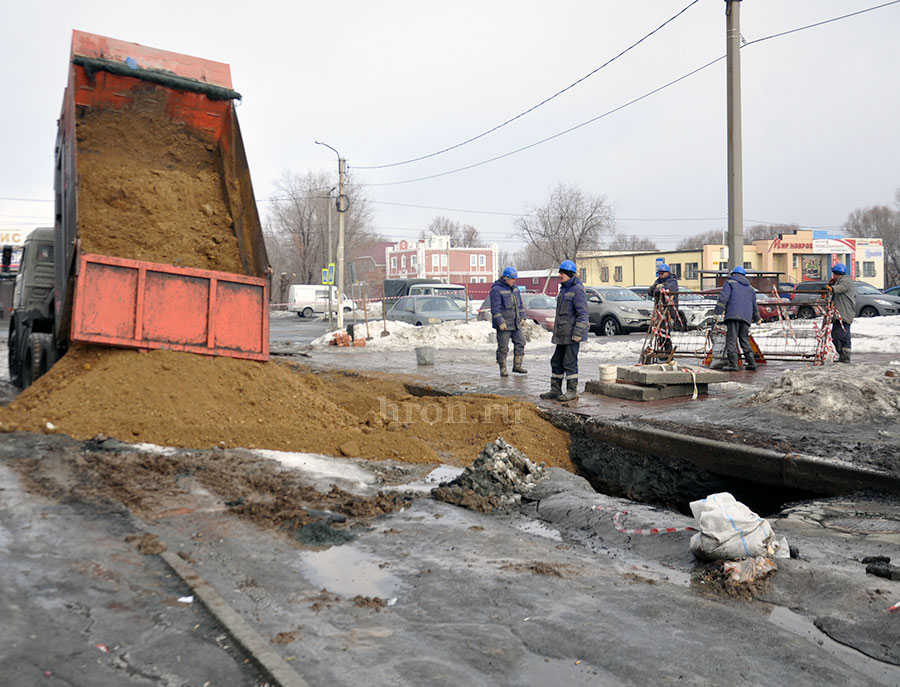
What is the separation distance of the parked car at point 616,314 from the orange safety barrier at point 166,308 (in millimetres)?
16104

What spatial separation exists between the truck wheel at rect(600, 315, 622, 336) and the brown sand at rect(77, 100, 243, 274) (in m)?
16.4

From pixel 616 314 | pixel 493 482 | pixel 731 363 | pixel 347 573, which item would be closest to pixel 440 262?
pixel 616 314

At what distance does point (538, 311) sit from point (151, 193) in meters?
18.2

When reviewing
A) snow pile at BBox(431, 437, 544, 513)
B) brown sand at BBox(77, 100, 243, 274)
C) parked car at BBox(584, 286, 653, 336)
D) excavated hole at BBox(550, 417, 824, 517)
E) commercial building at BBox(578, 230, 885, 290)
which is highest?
commercial building at BBox(578, 230, 885, 290)

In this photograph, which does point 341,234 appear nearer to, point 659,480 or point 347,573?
point 659,480

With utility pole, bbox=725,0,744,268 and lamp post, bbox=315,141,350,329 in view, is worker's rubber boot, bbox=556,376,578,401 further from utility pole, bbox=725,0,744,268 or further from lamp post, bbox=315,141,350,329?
lamp post, bbox=315,141,350,329

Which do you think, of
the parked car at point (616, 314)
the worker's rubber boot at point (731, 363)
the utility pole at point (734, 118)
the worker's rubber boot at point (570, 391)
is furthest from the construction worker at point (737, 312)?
the parked car at point (616, 314)

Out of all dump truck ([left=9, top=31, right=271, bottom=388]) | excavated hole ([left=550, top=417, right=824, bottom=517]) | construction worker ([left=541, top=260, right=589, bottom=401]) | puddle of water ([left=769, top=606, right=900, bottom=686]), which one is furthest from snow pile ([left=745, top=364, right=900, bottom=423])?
dump truck ([left=9, top=31, right=271, bottom=388])

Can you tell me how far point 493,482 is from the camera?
251 inches

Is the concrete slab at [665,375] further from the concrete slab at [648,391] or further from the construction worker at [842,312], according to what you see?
the construction worker at [842,312]

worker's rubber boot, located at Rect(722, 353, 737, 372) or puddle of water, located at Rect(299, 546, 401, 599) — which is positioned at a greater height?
worker's rubber boot, located at Rect(722, 353, 737, 372)

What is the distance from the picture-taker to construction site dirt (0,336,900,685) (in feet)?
11.1

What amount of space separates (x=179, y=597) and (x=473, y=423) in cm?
561

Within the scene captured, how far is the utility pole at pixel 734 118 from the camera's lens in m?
12.5
